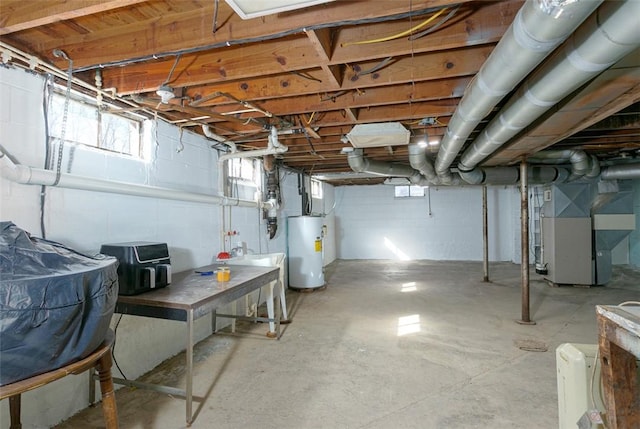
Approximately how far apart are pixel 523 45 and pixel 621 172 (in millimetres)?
4891

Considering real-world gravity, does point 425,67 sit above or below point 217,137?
above

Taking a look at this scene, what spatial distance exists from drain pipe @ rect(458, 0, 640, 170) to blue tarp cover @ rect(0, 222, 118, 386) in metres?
2.07

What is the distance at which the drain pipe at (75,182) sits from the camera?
164 cm

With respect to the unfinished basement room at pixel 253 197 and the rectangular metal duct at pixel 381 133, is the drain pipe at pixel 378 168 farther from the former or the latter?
the rectangular metal duct at pixel 381 133

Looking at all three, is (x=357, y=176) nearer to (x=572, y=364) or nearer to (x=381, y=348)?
(x=381, y=348)

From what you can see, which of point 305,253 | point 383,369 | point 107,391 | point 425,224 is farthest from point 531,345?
point 425,224

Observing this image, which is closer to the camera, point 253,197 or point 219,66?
point 219,66

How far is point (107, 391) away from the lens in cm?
139

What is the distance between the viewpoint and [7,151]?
1707 millimetres

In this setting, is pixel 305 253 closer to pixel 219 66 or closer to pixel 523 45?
pixel 219 66

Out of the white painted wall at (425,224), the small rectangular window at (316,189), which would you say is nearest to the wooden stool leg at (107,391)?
the small rectangular window at (316,189)

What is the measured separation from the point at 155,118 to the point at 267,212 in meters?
2.09

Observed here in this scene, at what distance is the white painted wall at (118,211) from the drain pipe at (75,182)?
79mm

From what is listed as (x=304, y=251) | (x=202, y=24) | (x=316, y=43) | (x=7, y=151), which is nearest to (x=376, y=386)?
(x=316, y=43)
